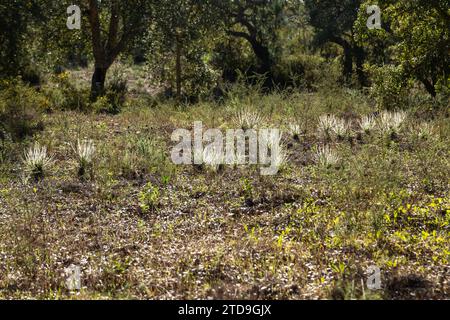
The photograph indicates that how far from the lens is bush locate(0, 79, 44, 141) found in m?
11.3

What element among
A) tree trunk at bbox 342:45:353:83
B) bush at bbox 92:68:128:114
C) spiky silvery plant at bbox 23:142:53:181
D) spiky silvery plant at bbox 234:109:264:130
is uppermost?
tree trunk at bbox 342:45:353:83

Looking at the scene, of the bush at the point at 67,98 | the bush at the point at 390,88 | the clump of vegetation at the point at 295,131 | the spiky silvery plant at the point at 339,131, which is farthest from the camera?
the bush at the point at 67,98

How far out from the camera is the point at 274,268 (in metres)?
5.56

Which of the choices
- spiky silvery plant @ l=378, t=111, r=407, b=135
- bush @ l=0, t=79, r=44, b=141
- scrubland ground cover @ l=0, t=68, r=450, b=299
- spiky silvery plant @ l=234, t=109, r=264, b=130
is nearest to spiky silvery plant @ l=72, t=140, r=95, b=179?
scrubland ground cover @ l=0, t=68, r=450, b=299

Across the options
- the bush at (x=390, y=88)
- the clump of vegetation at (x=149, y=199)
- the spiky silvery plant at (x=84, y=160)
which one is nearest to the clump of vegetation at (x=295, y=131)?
the bush at (x=390, y=88)

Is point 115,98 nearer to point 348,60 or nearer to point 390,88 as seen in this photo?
point 390,88

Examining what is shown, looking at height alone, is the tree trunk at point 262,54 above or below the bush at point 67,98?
above

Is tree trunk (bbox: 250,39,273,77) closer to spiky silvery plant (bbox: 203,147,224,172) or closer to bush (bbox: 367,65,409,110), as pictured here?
bush (bbox: 367,65,409,110)

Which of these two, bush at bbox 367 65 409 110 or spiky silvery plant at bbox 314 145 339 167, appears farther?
bush at bbox 367 65 409 110

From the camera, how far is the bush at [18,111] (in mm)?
11344

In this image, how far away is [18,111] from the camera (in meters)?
12.1

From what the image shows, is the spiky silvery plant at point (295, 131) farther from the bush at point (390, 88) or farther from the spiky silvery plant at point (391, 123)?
the bush at point (390, 88)

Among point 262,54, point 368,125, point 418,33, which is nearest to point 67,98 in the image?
point 368,125

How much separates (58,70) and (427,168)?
61.4ft
